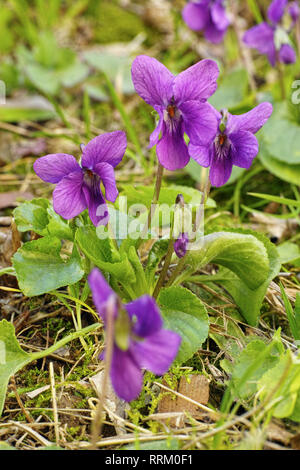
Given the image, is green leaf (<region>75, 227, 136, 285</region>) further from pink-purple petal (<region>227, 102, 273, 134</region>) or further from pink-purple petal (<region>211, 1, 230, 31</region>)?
pink-purple petal (<region>211, 1, 230, 31</region>)

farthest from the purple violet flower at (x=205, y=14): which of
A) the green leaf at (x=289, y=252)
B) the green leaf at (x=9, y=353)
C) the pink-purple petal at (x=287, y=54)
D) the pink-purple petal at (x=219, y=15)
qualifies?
the green leaf at (x=9, y=353)

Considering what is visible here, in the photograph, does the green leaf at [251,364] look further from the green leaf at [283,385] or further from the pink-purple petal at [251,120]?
the pink-purple petal at [251,120]

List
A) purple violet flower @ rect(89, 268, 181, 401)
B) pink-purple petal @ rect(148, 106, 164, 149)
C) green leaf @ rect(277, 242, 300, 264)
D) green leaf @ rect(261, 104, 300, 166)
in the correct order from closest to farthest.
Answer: purple violet flower @ rect(89, 268, 181, 401) < pink-purple petal @ rect(148, 106, 164, 149) < green leaf @ rect(277, 242, 300, 264) < green leaf @ rect(261, 104, 300, 166)

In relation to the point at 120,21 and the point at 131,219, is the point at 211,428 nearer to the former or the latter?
the point at 131,219

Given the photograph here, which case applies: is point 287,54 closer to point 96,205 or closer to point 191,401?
point 96,205

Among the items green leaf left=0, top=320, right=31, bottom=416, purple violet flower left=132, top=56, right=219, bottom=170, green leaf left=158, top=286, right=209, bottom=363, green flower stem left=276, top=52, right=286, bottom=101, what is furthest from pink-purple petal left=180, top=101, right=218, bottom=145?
green flower stem left=276, top=52, right=286, bottom=101
